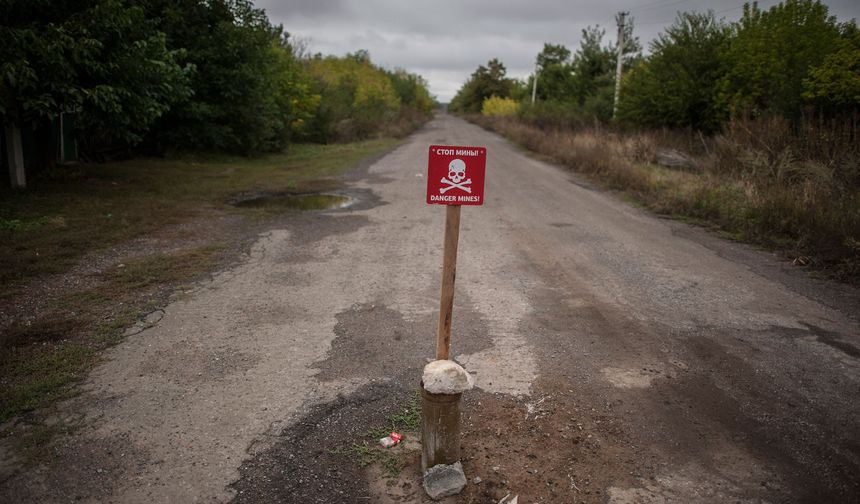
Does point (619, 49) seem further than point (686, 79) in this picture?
Yes

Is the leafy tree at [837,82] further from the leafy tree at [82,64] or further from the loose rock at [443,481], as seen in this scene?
the leafy tree at [82,64]

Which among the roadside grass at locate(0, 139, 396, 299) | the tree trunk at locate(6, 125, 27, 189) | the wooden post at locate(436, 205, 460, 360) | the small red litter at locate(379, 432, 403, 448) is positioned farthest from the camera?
the tree trunk at locate(6, 125, 27, 189)

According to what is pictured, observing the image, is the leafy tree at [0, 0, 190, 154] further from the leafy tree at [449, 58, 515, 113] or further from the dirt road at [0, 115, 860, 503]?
the leafy tree at [449, 58, 515, 113]

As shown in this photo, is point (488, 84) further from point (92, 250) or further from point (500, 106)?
point (92, 250)

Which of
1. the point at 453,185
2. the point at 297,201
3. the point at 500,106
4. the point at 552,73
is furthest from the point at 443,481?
the point at 500,106

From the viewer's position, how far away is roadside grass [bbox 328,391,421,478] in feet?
10.1

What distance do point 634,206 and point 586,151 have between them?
20.0 ft

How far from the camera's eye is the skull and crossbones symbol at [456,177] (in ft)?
9.66

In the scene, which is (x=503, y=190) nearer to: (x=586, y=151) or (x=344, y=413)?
(x=586, y=151)

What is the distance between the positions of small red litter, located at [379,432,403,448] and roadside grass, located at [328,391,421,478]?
25mm

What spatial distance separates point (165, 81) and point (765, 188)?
11876mm

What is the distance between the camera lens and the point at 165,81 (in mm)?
10781

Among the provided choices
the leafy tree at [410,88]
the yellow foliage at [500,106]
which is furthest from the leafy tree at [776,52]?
the leafy tree at [410,88]

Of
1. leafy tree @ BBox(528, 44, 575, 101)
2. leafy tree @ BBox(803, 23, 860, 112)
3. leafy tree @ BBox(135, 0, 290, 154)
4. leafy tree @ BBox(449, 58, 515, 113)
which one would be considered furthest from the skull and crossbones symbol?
leafy tree @ BBox(449, 58, 515, 113)
